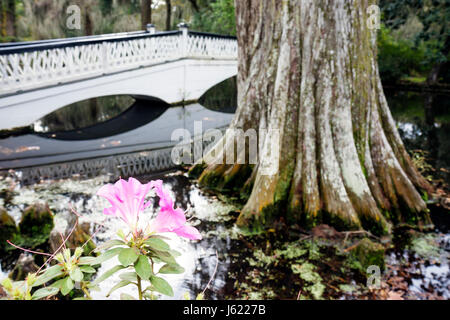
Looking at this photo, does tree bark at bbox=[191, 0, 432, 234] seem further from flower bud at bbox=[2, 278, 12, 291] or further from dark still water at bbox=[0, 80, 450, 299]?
flower bud at bbox=[2, 278, 12, 291]

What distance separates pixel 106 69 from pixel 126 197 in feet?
41.8

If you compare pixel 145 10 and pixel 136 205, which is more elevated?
pixel 145 10

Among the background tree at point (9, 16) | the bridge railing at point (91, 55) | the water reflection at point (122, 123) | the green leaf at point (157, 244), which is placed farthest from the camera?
the background tree at point (9, 16)

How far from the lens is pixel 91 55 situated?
12.3 meters

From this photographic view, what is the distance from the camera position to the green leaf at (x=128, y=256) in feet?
3.13

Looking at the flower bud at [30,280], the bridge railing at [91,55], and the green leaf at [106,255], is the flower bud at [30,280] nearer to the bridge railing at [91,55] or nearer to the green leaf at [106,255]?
the green leaf at [106,255]

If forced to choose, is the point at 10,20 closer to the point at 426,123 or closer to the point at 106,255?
the point at 426,123

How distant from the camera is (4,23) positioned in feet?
81.4

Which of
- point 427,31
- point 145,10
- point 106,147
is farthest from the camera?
point 427,31

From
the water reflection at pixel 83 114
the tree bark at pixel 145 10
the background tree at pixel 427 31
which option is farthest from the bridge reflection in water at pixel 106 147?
the background tree at pixel 427 31

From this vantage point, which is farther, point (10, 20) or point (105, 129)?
point (10, 20)

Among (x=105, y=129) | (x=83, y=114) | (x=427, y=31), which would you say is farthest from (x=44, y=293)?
(x=427, y=31)

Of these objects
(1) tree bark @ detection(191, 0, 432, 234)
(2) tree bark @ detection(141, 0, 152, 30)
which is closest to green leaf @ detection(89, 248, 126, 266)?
(1) tree bark @ detection(191, 0, 432, 234)

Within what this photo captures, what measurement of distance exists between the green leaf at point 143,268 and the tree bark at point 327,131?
3867 millimetres
